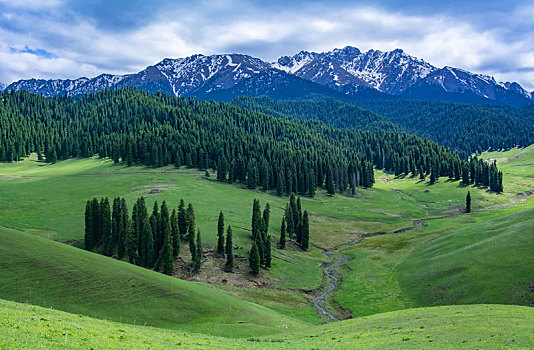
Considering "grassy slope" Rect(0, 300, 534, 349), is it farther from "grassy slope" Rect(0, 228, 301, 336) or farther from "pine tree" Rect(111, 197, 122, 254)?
"pine tree" Rect(111, 197, 122, 254)

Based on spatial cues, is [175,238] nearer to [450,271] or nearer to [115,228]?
[115,228]

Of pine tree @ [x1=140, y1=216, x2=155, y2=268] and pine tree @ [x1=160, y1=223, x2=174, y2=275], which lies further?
pine tree @ [x1=140, y1=216, x2=155, y2=268]

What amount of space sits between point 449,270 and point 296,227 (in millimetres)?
59963

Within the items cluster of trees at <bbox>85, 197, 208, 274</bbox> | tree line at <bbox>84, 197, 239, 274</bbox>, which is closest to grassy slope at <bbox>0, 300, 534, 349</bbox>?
tree line at <bbox>84, 197, 239, 274</bbox>

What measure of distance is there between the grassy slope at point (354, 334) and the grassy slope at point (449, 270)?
23.5 metres

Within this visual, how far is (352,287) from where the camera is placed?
8944 cm

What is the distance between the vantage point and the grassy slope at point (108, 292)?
151 ft

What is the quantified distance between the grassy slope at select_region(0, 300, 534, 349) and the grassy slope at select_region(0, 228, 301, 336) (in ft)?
41.3

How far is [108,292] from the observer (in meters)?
50.2

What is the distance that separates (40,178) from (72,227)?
3037 inches

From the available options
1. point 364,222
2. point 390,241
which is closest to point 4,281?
point 390,241

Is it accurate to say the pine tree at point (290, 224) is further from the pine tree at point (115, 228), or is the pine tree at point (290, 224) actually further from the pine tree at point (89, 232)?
the pine tree at point (89, 232)

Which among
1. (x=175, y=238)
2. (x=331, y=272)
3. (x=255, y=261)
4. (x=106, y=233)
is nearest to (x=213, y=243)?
(x=175, y=238)

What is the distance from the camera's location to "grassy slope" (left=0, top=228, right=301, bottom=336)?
46.2 m
